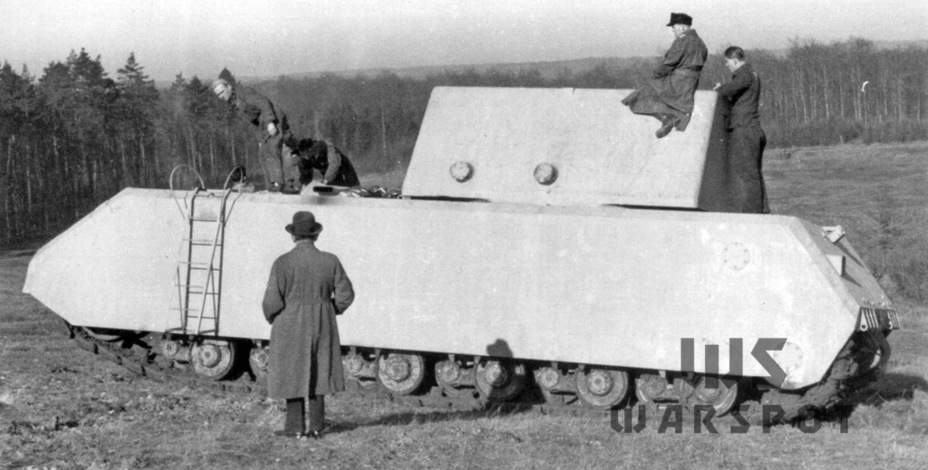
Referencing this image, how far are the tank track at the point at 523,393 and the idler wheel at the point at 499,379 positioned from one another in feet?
0.29

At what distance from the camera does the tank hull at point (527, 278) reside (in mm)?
11273

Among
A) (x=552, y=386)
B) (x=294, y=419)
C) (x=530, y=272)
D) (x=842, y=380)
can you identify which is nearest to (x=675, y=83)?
(x=530, y=272)

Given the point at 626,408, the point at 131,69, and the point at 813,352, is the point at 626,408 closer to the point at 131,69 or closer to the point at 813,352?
the point at 813,352

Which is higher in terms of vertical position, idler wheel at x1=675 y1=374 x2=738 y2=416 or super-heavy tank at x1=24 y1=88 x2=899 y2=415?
super-heavy tank at x1=24 y1=88 x2=899 y2=415

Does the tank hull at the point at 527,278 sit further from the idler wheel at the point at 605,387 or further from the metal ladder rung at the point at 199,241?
the idler wheel at the point at 605,387

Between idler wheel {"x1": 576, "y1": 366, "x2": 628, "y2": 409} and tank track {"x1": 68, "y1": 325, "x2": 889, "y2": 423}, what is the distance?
0.08 m

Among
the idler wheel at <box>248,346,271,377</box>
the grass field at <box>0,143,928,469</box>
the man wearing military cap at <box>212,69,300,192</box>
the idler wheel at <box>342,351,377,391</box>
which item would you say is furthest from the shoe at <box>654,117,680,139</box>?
the idler wheel at <box>248,346,271,377</box>

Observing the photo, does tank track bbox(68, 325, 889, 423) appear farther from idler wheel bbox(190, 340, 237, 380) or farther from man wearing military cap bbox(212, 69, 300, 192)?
man wearing military cap bbox(212, 69, 300, 192)

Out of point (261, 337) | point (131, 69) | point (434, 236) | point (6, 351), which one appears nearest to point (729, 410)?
point (434, 236)

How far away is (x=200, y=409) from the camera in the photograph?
38.0 ft

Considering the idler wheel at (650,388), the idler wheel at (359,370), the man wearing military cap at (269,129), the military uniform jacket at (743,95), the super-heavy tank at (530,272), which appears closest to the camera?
the super-heavy tank at (530,272)

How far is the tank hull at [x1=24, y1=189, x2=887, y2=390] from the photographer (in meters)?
11.3

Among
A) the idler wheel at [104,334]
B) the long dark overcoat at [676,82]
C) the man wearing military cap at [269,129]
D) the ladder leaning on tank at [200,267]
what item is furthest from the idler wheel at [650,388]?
the idler wheel at [104,334]

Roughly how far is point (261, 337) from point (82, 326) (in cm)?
210
